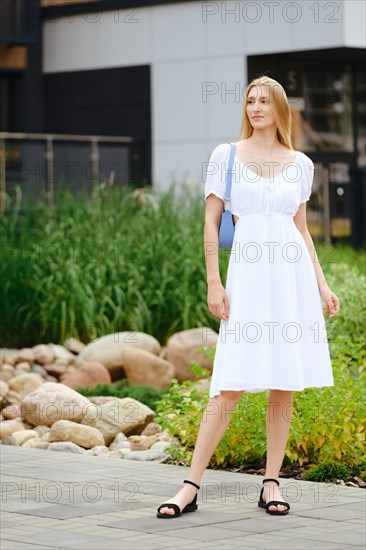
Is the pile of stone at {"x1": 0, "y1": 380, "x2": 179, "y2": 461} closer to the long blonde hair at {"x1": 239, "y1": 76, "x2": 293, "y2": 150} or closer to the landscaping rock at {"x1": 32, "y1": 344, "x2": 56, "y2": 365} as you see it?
the long blonde hair at {"x1": 239, "y1": 76, "x2": 293, "y2": 150}

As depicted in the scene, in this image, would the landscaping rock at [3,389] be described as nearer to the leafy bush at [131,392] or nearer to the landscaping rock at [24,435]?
the leafy bush at [131,392]

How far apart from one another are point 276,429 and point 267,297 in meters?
0.70

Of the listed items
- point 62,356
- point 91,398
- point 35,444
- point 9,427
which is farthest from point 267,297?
point 62,356

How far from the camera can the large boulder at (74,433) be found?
9359 millimetres

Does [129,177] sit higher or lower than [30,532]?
higher

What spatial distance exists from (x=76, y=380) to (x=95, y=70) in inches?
536

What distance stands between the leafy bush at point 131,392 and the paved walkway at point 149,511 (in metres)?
2.53

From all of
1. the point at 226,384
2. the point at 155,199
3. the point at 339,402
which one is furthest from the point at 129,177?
the point at 226,384

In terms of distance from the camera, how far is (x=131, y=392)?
11172 millimetres

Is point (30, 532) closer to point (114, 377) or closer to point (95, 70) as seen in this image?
point (114, 377)

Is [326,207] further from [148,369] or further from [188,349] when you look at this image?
[148,369]

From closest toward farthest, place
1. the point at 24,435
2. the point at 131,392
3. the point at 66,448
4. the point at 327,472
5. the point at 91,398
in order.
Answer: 1. the point at 327,472
2. the point at 66,448
3. the point at 24,435
4. the point at 91,398
5. the point at 131,392

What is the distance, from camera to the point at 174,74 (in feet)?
78.3

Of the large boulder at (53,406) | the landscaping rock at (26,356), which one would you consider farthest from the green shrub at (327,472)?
the landscaping rock at (26,356)
